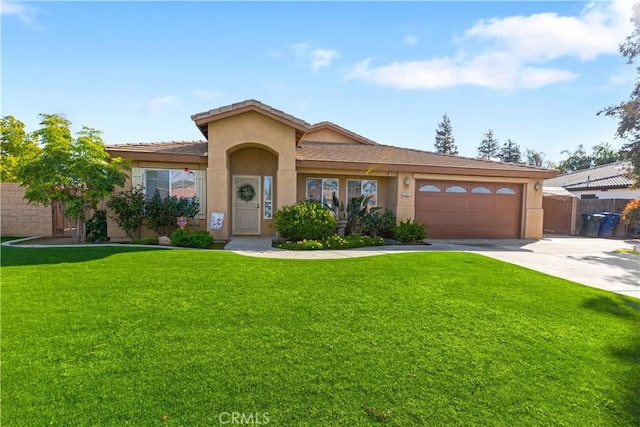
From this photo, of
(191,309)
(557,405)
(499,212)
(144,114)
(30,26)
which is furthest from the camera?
(499,212)

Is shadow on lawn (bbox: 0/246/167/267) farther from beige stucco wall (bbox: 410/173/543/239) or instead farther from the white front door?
beige stucco wall (bbox: 410/173/543/239)

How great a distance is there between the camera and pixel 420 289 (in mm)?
5242

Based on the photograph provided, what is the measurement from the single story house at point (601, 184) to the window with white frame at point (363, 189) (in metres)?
16.4

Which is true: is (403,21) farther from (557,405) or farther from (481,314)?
(557,405)

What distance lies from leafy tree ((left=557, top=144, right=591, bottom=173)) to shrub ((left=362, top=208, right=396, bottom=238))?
174 feet

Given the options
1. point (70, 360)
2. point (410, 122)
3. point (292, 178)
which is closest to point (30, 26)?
point (292, 178)

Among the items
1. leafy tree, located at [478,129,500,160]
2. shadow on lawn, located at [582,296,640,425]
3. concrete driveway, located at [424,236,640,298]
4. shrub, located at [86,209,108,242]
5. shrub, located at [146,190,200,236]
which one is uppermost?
leafy tree, located at [478,129,500,160]

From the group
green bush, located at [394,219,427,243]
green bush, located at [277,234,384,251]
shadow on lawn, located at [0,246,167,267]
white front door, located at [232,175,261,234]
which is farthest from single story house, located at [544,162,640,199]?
shadow on lawn, located at [0,246,167,267]

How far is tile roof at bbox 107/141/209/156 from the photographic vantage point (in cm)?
1098

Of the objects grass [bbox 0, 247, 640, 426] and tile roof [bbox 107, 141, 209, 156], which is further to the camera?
tile roof [bbox 107, 141, 209, 156]

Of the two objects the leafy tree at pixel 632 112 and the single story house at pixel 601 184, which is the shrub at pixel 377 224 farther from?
the single story house at pixel 601 184

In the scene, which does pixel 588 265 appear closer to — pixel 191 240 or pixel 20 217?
pixel 191 240

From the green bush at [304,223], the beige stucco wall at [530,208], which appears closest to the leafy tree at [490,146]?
the beige stucco wall at [530,208]

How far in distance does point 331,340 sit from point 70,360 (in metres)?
2.58
